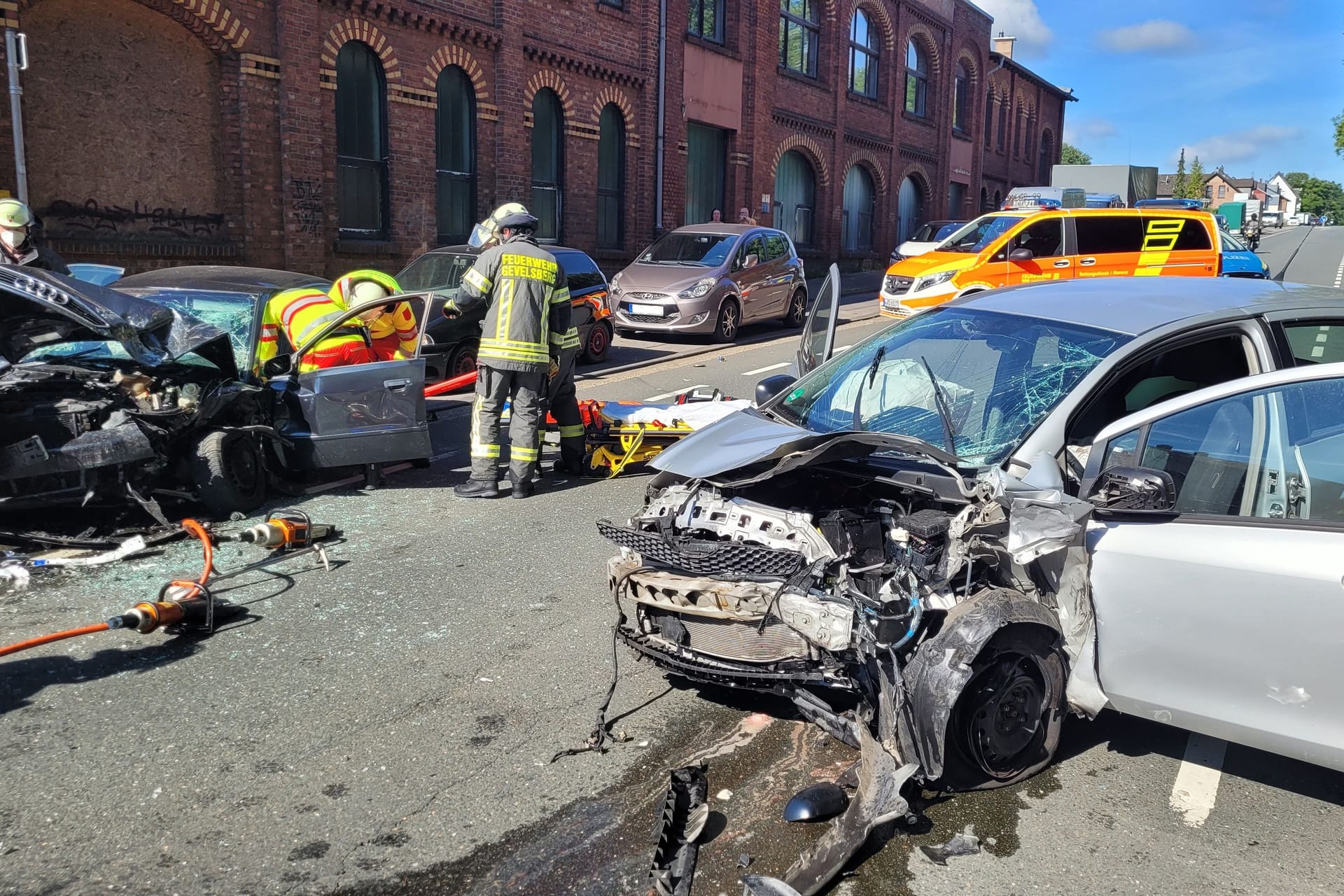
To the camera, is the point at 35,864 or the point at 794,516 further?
the point at 794,516

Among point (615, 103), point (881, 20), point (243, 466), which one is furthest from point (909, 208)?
point (243, 466)

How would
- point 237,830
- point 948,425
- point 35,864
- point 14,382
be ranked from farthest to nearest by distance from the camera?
point 14,382 → point 948,425 → point 237,830 → point 35,864

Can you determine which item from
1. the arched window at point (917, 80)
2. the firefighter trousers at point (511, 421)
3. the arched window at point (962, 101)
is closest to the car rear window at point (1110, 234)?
the firefighter trousers at point (511, 421)

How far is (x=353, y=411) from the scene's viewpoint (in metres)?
7.01

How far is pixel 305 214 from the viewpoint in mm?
15094

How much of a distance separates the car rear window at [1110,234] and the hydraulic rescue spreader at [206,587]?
12.1 m

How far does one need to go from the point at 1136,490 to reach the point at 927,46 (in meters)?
34.9

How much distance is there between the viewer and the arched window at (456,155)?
57.6 feet

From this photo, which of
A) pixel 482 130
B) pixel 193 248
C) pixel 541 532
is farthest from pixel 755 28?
pixel 541 532

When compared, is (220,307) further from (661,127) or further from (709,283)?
(661,127)

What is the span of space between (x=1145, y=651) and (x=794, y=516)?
122cm

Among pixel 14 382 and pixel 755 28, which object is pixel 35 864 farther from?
pixel 755 28

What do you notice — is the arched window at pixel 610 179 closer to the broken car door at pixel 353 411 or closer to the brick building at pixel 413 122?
the brick building at pixel 413 122

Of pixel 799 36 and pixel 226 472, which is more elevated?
pixel 799 36
